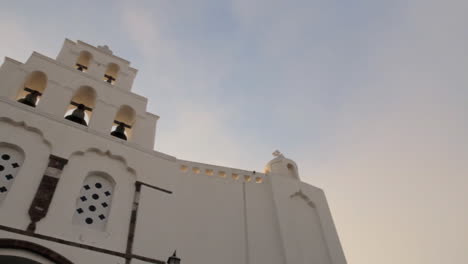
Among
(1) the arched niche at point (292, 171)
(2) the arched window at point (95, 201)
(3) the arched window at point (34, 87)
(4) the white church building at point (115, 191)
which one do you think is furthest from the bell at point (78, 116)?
(1) the arched niche at point (292, 171)

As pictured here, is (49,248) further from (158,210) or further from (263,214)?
(263,214)

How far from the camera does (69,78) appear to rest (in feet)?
32.7

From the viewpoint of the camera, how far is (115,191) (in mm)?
8320

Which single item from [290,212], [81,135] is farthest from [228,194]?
[81,135]

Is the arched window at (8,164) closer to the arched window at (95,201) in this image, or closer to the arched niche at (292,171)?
the arched window at (95,201)

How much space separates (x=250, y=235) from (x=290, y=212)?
4.97 feet

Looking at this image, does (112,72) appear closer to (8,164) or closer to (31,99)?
(31,99)

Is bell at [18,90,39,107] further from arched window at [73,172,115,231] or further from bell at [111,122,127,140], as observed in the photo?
arched window at [73,172,115,231]

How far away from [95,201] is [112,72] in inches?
203

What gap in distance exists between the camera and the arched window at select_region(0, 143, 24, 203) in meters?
7.06

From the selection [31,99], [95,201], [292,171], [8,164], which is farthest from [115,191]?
[292,171]

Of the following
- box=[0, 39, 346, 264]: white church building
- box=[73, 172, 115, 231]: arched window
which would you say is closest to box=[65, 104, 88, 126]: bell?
box=[0, 39, 346, 264]: white church building

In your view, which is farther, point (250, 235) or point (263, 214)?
point (263, 214)

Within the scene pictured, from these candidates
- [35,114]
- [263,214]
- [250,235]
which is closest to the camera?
[35,114]
